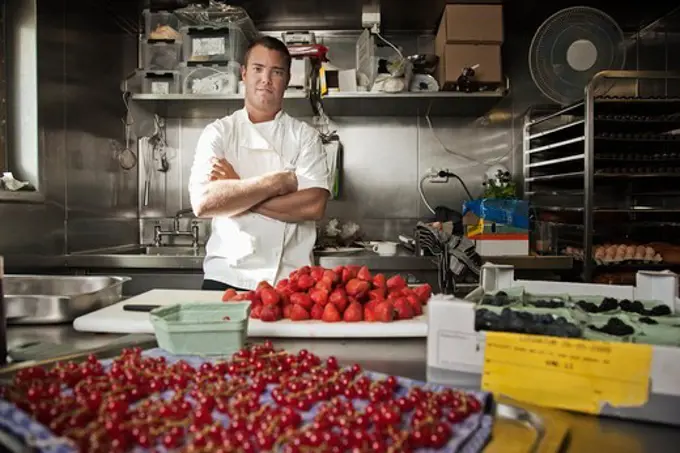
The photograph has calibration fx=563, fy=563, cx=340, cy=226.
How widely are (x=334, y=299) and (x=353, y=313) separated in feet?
0.21

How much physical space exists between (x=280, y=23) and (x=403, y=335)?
2.87 m

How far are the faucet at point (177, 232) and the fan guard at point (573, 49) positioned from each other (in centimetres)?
236

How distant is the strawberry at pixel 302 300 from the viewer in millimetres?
1515

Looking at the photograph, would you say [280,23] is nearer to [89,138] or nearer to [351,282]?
[89,138]

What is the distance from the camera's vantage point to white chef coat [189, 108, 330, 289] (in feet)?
7.58

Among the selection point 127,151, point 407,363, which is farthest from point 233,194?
point 127,151

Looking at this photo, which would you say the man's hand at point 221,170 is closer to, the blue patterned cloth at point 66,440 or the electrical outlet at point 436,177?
the blue patterned cloth at point 66,440

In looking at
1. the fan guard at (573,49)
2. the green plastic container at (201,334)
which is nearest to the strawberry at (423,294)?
the green plastic container at (201,334)

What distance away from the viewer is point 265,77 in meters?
2.36

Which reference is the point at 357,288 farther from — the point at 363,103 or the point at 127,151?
the point at 127,151

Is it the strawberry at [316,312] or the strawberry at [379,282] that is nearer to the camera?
the strawberry at [316,312]

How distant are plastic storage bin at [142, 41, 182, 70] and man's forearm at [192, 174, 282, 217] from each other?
1621mm

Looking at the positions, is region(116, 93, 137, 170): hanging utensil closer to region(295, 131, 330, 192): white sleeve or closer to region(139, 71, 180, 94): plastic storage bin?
region(139, 71, 180, 94): plastic storage bin

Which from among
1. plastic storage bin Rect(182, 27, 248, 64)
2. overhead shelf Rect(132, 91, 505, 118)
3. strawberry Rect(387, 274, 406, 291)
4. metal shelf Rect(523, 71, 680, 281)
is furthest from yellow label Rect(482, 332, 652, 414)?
plastic storage bin Rect(182, 27, 248, 64)
